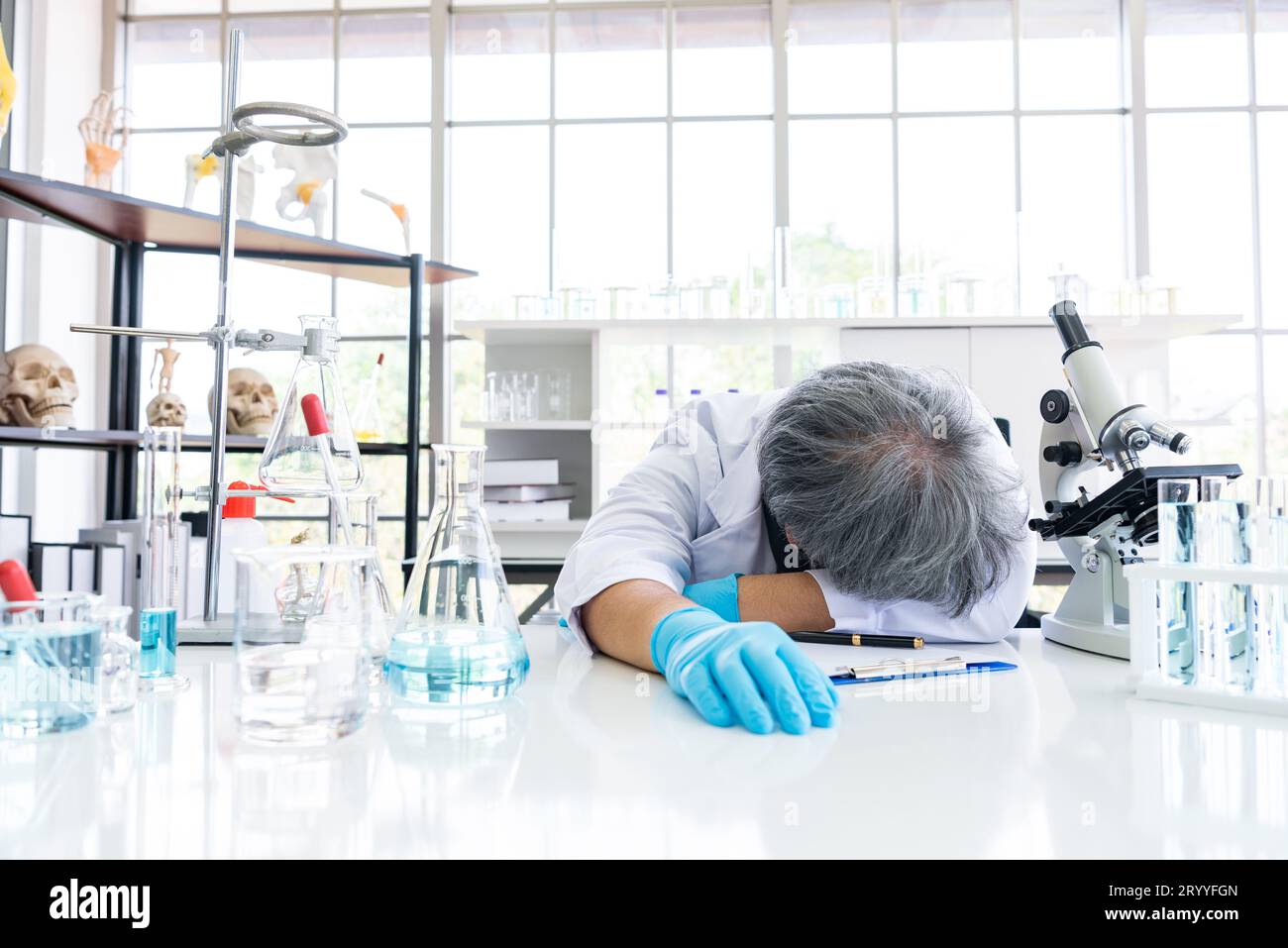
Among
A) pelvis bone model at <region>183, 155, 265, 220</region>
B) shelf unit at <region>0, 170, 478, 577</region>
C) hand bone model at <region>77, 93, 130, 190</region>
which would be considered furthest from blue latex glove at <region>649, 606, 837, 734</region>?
pelvis bone model at <region>183, 155, 265, 220</region>

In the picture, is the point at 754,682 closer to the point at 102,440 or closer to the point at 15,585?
the point at 15,585

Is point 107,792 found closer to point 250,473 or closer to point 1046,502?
point 1046,502

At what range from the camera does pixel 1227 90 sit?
363cm

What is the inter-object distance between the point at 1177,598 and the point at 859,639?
35 centimetres

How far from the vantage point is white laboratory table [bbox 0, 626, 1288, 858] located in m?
0.46

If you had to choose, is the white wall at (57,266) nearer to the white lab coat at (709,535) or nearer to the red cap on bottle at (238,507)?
the red cap on bottle at (238,507)

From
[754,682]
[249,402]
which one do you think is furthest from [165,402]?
[754,682]

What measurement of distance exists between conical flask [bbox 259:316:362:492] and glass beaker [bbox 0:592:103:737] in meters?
0.25

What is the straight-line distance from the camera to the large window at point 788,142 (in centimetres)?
358

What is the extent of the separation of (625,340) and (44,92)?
93.6 inches

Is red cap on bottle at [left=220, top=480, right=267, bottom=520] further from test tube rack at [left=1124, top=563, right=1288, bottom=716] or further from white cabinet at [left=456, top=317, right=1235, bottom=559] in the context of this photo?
white cabinet at [left=456, top=317, right=1235, bottom=559]

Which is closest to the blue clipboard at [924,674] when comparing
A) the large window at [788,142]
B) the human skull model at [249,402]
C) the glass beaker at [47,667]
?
the glass beaker at [47,667]

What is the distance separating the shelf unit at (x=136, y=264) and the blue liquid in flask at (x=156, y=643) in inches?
60.0
